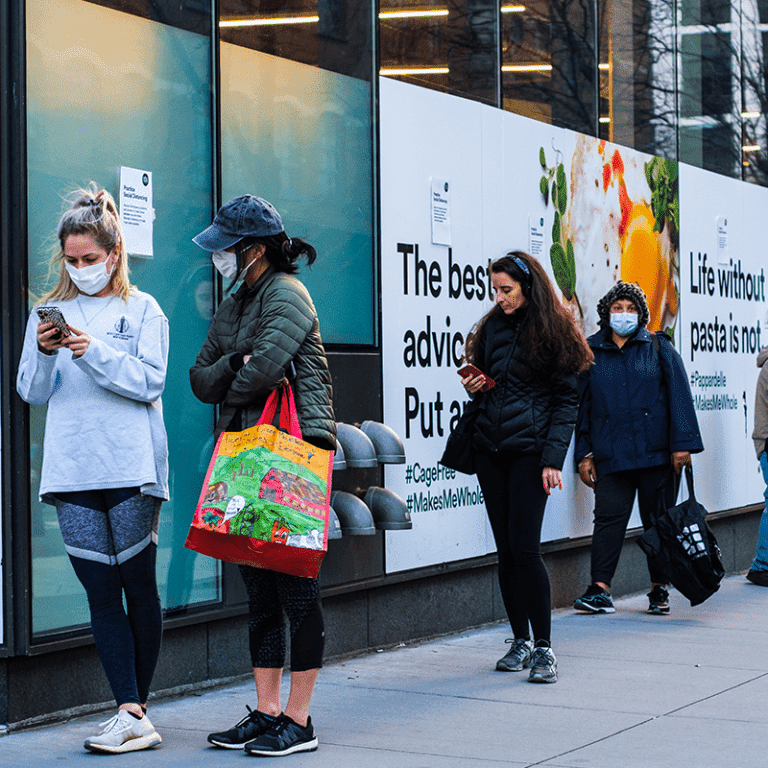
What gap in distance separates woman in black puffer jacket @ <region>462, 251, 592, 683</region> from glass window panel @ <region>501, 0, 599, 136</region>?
2627 millimetres

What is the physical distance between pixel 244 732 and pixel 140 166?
2421mm

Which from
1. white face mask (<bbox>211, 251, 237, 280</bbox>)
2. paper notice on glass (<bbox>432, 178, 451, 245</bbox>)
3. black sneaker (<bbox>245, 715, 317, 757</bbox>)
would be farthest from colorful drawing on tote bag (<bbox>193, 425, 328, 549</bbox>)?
paper notice on glass (<bbox>432, 178, 451, 245</bbox>)

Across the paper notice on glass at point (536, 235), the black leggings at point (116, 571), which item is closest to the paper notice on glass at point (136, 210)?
the black leggings at point (116, 571)

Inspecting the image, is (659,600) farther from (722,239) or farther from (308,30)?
(308,30)

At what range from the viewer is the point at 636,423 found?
8.64 m

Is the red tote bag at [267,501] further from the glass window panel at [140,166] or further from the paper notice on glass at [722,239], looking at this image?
the paper notice on glass at [722,239]

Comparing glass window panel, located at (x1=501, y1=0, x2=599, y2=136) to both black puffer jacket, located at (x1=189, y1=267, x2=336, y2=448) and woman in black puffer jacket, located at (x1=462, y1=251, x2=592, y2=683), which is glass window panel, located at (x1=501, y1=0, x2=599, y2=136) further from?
black puffer jacket, located at (x1=189, y1=267, x2=336, y2=448)

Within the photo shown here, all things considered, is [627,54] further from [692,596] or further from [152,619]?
[152,619]

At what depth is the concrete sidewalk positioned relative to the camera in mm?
4980

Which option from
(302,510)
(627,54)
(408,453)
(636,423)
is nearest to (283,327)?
(302,510)

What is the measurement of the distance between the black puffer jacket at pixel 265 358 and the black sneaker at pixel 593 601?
4.01 m

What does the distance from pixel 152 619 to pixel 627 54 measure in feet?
21.9

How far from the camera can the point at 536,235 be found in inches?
344

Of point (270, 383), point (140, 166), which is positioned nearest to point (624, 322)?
point (140, 166)
